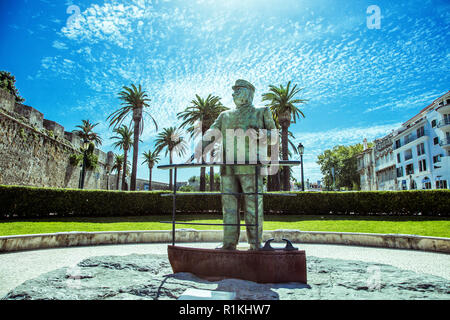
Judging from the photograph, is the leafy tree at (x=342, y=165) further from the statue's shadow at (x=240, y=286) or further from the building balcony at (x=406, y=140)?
the statue's shadow at (x=240, y=286)

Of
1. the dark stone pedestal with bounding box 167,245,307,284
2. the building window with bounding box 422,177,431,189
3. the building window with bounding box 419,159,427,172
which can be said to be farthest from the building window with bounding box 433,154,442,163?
the dark stone pedestal with bounding box 167,245,307,284

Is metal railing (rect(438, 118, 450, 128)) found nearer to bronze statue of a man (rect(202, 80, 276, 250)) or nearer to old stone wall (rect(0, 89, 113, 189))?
bronze statue of a man (rect(202, 80, 276, 250))

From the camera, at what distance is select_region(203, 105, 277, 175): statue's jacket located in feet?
14.4

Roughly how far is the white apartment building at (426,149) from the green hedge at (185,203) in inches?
929

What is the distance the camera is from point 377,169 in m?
53.1

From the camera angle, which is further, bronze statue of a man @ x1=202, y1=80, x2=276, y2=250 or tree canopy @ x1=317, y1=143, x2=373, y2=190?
tree canopy @ x1=317, y1=143, x2=373, y2=190

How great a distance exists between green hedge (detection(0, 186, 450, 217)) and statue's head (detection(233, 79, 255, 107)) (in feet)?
39.0

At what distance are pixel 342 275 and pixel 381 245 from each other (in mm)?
4534

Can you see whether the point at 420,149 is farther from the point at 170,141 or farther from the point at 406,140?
the point at 170,141

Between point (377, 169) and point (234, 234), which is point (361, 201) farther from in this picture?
point (377, 169)

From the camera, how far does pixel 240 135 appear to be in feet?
14.5

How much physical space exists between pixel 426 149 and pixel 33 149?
45185 mm

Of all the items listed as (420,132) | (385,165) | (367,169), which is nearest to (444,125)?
(420,132)
